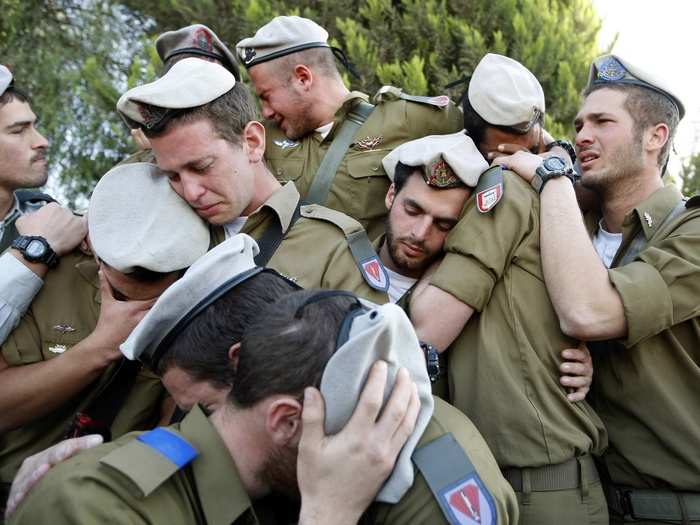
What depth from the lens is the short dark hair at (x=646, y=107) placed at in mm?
3154

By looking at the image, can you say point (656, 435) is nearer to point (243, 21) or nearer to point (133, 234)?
point (133, 234)

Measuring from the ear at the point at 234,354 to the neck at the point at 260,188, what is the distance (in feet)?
3.16

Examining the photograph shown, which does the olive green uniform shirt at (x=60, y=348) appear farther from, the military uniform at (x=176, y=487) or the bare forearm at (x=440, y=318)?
the bare forearm at (x=440, y=318)

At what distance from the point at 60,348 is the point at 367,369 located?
1446 mm

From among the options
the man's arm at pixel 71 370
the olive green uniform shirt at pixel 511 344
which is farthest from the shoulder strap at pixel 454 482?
the man's arm at pixel 71 370

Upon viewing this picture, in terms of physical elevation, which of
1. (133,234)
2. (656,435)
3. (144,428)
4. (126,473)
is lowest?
(144,428)

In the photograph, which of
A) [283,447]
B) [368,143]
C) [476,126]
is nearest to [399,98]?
[368,143]

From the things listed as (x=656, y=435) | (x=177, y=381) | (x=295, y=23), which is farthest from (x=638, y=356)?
(x=295, y=23)

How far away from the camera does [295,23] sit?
379cm

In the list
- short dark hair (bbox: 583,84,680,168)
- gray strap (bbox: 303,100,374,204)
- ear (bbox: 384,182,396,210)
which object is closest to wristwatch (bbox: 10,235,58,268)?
gray strap (bbox: 303,100,374,204)

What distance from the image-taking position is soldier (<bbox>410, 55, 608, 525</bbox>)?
2.54m

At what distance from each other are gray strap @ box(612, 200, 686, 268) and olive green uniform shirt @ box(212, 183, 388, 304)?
993 mm

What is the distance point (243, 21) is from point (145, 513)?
4.70 m

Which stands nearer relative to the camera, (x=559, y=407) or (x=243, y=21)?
(x=559, y=407)
